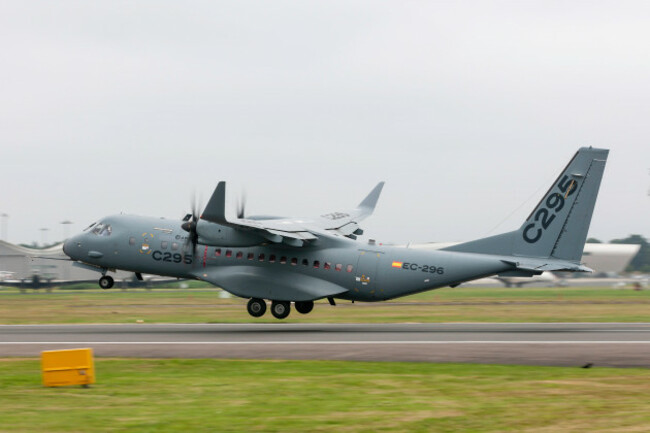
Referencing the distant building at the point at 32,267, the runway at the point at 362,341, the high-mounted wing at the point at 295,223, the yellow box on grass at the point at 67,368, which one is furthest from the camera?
the distant building at the point at 32,267

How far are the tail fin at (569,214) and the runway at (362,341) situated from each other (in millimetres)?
3477

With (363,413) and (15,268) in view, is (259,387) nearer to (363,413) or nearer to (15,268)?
(363,413)

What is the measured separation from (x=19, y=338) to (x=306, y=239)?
12.7m

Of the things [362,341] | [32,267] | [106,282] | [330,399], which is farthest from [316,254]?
[32,267]

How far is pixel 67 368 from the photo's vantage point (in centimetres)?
1880

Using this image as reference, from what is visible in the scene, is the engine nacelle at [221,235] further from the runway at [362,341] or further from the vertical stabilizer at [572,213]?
the vertical stabilizer at [572,213]

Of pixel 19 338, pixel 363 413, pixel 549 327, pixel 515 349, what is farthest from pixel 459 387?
pixel 19 338

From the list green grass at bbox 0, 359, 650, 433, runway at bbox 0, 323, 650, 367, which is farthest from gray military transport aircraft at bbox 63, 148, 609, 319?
green grass at bbox 0, 359, 650, 433

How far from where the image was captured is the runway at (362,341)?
24750mm

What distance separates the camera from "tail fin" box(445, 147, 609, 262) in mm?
33844

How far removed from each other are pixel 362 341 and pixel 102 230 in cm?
1594

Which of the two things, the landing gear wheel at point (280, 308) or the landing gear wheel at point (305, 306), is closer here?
the landing gear wheel at point (280, 308)

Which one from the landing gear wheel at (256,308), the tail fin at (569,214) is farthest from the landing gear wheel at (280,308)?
the tail fin at (569,214)

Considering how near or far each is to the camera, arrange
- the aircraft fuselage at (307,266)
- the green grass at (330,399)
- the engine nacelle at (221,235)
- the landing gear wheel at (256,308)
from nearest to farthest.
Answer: the green grass at (330,399)
the engine nacelle at (221,235)
the aircraft fuselage at (307,266)
the landing gear wheel at (256,308)
